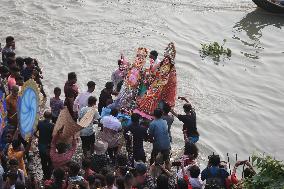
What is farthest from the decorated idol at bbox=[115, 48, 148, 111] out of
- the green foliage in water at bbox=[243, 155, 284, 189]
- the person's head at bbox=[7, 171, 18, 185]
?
the green foliage in water at bbox=[243, 155, 284, 189]

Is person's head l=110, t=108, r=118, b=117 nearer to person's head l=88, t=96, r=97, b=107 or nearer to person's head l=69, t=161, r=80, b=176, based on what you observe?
person's head l=88, t=96, r=97, b=107

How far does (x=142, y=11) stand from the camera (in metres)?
20.0

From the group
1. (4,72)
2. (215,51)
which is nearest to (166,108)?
(4,72)

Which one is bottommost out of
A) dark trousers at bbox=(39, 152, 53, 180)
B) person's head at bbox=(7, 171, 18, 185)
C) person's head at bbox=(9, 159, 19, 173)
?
dark trousers at bbox=(39, 152, 53, 180)

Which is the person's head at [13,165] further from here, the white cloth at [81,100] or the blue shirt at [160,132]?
the blue shirt at [160,132]

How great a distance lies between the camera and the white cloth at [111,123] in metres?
9.34

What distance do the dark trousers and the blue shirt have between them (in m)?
1.95

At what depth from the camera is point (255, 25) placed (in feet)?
64.0

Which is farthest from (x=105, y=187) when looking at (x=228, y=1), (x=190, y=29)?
(x=228, y=1)

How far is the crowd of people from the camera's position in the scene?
7.95 metres

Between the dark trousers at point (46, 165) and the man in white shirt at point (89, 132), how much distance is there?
2.71 ft

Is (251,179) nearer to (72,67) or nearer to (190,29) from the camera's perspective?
(72,67)

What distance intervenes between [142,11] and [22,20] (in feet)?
15.1

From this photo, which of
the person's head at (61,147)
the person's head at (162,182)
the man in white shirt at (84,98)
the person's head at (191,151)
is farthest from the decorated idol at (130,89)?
the person's head at (162,182)
